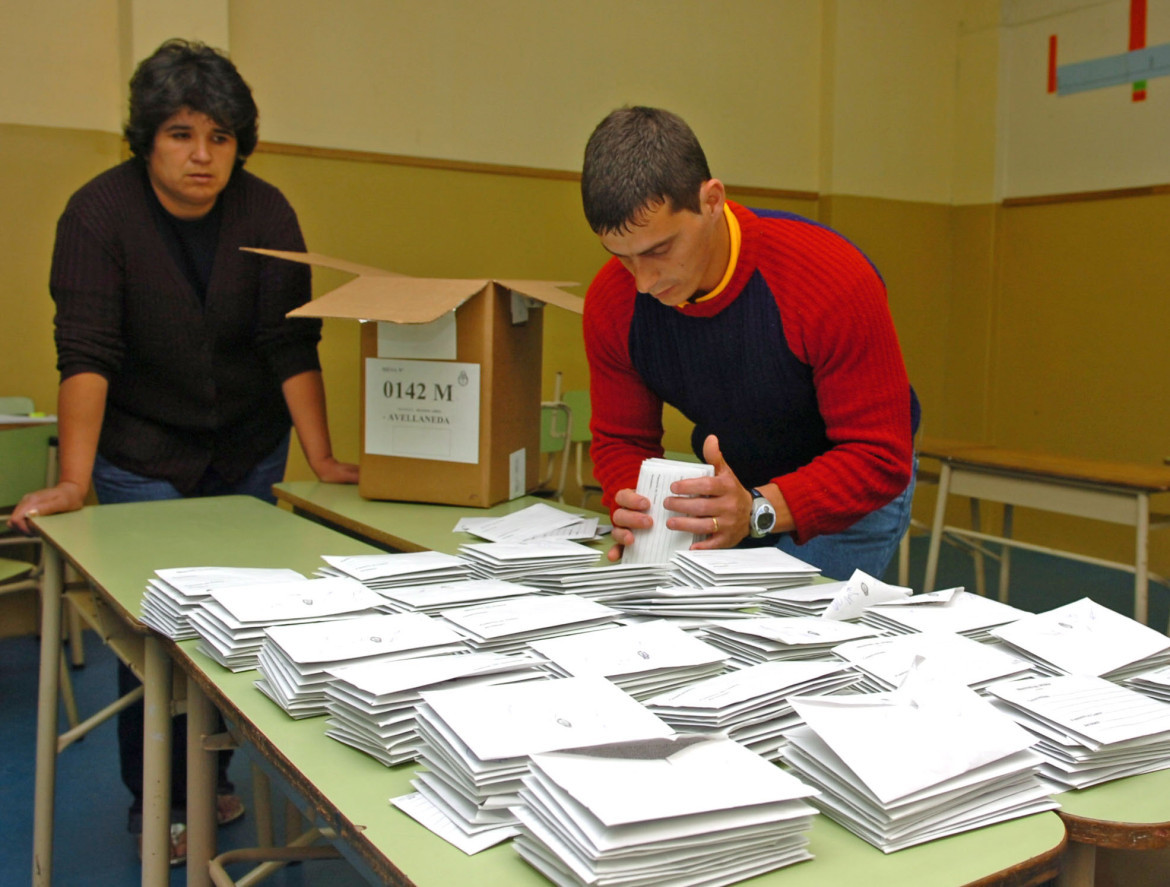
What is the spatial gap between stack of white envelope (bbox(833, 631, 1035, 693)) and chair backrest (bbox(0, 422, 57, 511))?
238cm

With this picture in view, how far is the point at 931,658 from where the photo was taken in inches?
39.7

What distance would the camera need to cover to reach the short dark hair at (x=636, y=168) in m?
1.31

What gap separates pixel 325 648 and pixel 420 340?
3.61ft

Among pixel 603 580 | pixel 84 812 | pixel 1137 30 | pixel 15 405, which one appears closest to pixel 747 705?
pixel 603 580

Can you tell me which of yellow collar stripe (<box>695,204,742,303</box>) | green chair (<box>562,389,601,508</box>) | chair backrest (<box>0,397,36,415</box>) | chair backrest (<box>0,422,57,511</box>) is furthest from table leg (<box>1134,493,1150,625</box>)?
chair backrest (<box>0,397,36,415</box>)

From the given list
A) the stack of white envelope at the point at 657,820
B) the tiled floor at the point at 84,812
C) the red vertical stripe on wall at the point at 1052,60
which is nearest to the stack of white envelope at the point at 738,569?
the stack of white envelope at the point at 657,820

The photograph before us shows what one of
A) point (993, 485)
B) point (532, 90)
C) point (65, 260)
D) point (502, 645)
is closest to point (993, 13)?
point (532, 90)

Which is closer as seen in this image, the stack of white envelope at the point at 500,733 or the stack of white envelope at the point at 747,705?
the stack of white envelope at the point at 500,733

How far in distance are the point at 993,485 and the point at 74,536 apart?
2834 mm

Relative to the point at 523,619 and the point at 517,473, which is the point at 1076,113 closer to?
the point at 517,473

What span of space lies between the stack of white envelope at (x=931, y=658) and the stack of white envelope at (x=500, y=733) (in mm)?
265

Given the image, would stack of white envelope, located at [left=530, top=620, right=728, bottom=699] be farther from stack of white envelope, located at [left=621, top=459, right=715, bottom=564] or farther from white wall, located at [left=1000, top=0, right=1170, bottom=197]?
white wall, located at [left=1000, top=0, right=1170, bottom=197]

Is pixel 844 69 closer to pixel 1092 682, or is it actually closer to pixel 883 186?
pixel 883 186

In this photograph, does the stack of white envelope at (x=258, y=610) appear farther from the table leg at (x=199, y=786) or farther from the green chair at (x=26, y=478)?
the green chair at (x=26, y=478)
